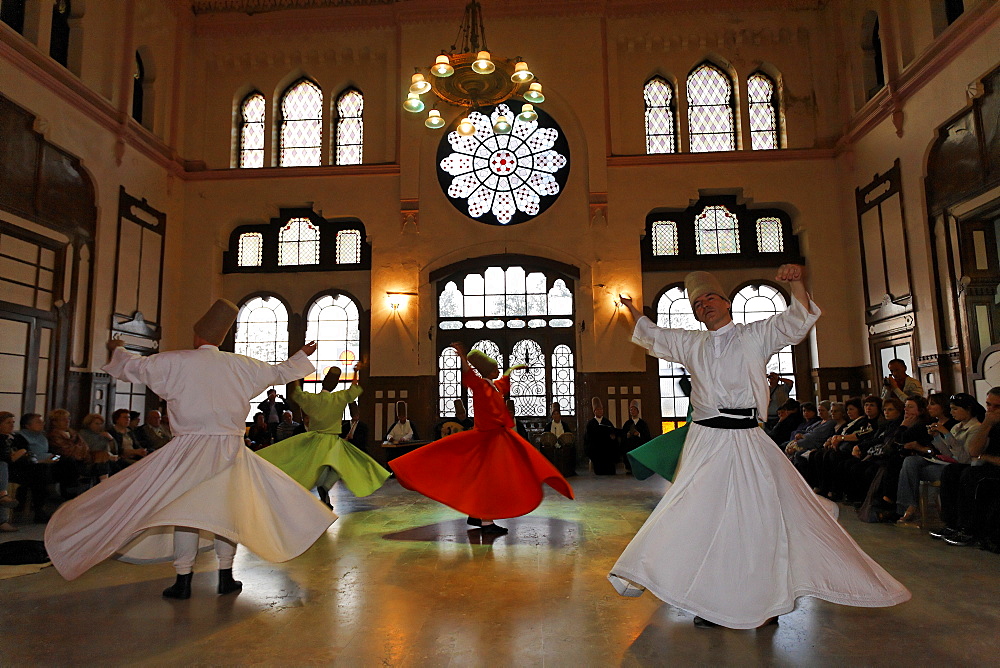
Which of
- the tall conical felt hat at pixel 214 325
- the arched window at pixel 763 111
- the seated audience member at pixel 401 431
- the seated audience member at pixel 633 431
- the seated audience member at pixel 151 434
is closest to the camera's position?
the tall conical felt hat at pixel 214 325

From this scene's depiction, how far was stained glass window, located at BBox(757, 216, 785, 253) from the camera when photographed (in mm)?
13195

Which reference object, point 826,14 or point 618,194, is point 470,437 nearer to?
point 618,194

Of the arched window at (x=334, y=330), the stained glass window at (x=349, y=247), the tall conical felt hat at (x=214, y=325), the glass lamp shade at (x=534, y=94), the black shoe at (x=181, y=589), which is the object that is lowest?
the black shoe at (x=181, y=589)

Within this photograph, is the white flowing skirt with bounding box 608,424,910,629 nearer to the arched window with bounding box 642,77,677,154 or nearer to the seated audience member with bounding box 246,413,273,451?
the seated audience member with bounding box 246,413,273,451

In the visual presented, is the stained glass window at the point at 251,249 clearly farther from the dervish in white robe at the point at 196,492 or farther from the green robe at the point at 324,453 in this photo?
the dervish in white robe at the point at 196,492

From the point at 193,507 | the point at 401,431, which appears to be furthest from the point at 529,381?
the point at 193,507

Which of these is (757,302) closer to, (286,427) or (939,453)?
(939,453)

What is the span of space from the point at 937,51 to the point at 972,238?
2.71 m

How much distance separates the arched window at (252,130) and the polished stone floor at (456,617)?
10623 mm

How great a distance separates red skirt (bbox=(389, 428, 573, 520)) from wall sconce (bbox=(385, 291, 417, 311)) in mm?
6877

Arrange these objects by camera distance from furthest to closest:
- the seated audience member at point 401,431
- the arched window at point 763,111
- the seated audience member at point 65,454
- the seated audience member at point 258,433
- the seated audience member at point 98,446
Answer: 1. the arched window at point 763,111
2. the seated audience member at point 401,431
3. the seated audience member at point 258,433
4. the seated audience member at point 98,446
5. the seated audience member at point 65,454

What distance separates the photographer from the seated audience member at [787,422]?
915cm

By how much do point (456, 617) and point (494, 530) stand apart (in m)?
2.41

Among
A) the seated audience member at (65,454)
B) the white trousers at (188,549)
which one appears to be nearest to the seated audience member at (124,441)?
the seated audience member at (65,454)
